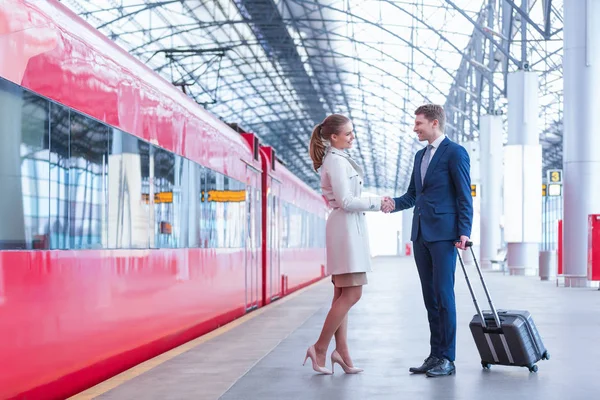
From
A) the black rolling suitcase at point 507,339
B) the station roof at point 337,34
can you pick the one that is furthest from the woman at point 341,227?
the station roof at point 337,34

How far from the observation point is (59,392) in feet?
19.8

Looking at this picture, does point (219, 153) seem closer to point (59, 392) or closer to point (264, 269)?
point (264, 269)

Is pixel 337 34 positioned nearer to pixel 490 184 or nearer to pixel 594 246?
pixel 490 184

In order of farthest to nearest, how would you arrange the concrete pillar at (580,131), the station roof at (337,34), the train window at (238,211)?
the station roof at (337,34)
the concrete pillar at (580,131)
the train window at (238,211)

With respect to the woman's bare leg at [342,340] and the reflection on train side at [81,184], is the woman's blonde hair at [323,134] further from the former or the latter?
the reflection on train side at [81,184]

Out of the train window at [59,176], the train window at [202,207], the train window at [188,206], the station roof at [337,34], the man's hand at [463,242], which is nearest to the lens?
the train window at [59,176]

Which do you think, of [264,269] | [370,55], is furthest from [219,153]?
[370,55]

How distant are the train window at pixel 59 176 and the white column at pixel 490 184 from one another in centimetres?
3275

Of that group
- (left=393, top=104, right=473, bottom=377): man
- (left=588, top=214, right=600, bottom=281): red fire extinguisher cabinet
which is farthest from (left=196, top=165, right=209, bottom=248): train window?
(left=588, top=214, right=600, bottom=281): red fire extinguisher cabinet

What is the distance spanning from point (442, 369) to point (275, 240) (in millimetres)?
12023

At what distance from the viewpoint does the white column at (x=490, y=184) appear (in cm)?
3772

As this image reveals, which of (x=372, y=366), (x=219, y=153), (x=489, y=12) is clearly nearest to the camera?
(x=372, y=366)

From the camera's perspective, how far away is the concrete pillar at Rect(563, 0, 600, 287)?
20.3 m

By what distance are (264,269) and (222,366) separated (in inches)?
367
